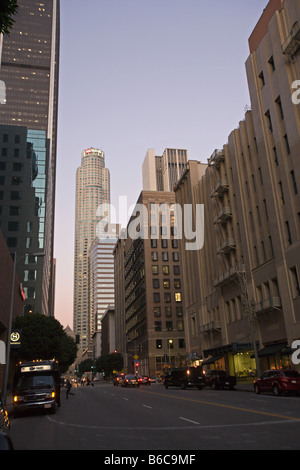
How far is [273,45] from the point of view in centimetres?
4009

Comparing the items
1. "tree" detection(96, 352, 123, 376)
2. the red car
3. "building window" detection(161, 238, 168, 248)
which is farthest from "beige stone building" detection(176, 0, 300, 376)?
"tree" detection(96, 352, 123, 376)

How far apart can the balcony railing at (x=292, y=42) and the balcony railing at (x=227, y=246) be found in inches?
843

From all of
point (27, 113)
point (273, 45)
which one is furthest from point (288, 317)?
point (27, 113)

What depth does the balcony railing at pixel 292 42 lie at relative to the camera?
3498 cm

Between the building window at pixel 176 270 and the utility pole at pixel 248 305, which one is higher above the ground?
the building window at pixel 176 270

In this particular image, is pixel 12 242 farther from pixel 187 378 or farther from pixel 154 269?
pixel 187 378

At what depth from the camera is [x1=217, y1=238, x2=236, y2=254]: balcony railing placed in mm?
49125

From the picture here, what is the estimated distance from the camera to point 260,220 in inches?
1706

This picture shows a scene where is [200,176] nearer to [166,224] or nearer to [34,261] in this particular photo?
[166,224]

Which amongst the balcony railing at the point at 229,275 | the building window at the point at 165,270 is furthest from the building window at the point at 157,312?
the balcony railing at the point at 229,275

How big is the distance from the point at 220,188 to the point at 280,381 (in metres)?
32.1

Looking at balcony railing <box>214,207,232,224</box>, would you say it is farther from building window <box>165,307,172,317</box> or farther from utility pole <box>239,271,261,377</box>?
building window <box>165,307,172,317</box>

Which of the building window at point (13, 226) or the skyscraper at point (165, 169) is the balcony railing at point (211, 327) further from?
the skyscraper at point (165, 169)
